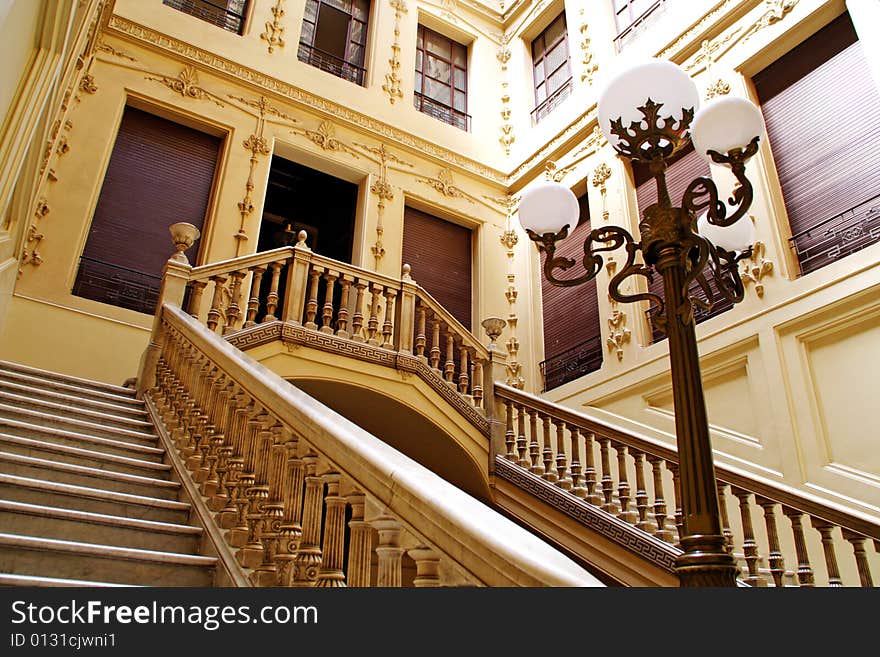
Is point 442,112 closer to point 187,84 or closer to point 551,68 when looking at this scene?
point 551,68

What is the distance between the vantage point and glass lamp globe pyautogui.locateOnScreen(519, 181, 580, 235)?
10.0ft

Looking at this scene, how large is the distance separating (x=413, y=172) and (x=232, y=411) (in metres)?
6.28

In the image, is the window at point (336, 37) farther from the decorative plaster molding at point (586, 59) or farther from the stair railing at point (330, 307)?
the stair railing at point (330, 307)

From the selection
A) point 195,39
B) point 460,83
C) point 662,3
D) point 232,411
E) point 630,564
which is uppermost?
point 460,83

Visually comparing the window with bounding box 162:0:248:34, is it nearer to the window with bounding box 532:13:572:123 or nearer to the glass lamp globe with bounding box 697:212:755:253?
the window with bounding box 532:13:572:123

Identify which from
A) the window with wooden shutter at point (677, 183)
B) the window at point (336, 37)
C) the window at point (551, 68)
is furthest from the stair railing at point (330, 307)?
the window at point (551, 68)

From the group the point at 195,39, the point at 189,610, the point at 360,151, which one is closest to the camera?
the point at 189,610

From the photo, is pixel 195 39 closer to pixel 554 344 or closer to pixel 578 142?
pixel 578 142

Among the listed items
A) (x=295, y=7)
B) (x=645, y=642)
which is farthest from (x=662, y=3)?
(x=645, y=642)

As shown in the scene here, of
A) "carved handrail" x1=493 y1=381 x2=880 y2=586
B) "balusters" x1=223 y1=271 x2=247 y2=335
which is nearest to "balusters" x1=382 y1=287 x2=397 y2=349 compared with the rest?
"carved handrail" x1=493 y1=381 x2=880 y2=586

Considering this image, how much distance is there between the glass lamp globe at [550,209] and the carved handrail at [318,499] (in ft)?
4.53

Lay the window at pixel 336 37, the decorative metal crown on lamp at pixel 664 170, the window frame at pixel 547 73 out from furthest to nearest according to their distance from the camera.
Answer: the window frame at pixel 547 73 → the window at pixel 336 37 → the decorative metal crown on lamp at pixel 664 170

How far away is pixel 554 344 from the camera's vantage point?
799 cm

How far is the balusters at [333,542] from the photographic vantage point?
1881 millimetres
